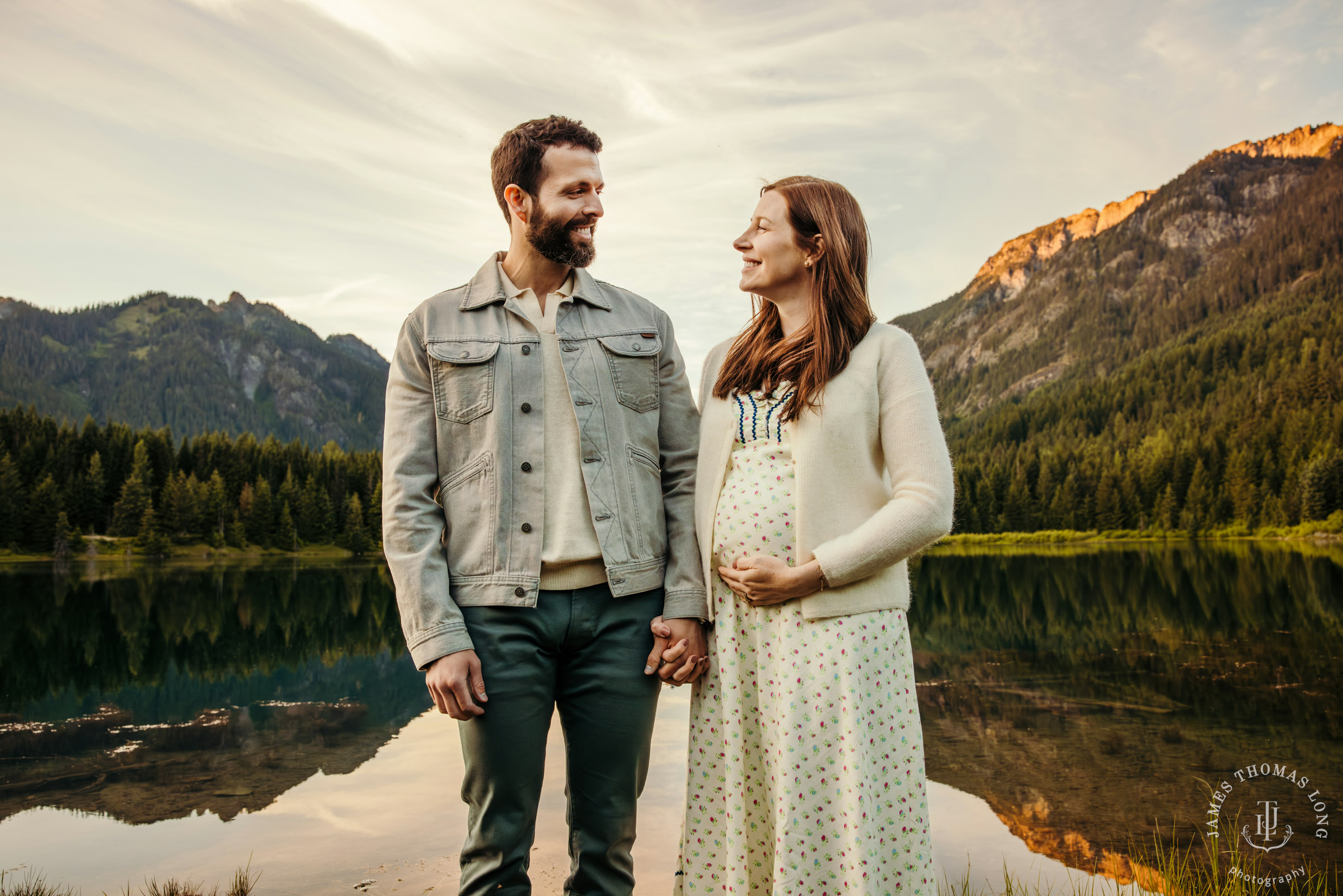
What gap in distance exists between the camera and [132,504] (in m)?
68.1

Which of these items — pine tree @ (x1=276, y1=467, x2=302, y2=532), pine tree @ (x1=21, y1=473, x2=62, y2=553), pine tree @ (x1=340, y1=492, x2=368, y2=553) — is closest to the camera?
pine tree @ (x1=21, y1=473, x2=62, y2=553)

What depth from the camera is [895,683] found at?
111 inches

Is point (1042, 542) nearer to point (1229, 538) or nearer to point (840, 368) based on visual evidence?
point (1229, 538)

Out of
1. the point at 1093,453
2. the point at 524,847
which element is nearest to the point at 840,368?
the point at 524,847

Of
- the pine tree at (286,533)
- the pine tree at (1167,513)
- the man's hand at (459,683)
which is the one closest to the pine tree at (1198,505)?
the pine tree at (1167,513)

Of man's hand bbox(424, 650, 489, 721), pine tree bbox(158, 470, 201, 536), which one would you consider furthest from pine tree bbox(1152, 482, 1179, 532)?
man's hand bbox(424, 650, 489, 721)

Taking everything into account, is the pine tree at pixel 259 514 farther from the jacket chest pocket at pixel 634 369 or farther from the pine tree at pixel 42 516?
the jacket chest pocket at pixel 634 369

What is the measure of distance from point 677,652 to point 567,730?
50cm

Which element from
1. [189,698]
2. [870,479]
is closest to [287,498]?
[189,698]

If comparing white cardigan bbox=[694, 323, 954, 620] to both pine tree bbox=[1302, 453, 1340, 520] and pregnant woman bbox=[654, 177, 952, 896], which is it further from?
pine tree bbox=[1302, 453, 1340, 520]

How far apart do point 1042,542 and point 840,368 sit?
81.5 metres

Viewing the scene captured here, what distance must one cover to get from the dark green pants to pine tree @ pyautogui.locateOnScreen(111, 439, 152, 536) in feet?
249

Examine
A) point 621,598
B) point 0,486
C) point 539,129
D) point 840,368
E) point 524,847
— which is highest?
point 0,486

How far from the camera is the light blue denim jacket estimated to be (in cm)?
298
